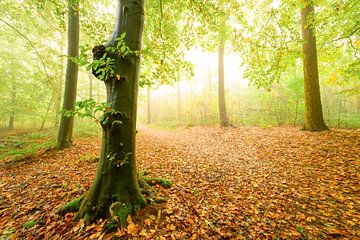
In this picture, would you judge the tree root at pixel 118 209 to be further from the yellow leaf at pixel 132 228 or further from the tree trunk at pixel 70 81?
the tree trunk at pixel 70 81

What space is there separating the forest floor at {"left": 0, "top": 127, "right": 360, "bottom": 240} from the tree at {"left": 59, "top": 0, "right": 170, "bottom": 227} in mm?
225

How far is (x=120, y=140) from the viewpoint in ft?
7.04

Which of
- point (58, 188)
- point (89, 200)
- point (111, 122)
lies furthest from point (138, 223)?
point (58, 188)

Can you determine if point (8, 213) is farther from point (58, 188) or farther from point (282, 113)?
point (282, 113)

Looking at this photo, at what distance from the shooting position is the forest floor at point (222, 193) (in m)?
2.10

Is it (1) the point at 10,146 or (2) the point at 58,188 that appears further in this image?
(1) the point at 10,146

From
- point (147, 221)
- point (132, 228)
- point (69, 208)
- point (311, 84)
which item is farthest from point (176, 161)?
point (311, 84)

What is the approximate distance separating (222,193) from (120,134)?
2.50 meters

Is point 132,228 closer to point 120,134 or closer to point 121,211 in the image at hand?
point 121,211

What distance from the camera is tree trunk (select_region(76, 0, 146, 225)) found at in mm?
2127

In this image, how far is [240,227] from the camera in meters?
2.22

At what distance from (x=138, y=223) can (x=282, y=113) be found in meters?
14.3

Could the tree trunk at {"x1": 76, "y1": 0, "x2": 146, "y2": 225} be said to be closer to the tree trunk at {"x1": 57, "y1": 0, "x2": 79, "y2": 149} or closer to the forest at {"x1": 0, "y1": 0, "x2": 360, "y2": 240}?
the forest at {"x1": 0, "y1": 0, "x2": 360, "y2": 240}

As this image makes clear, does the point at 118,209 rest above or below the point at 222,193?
above
